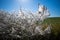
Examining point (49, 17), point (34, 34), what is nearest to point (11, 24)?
point (34, 34)

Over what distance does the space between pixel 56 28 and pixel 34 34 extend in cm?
26

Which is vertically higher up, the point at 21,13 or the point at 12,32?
the point at 21,13

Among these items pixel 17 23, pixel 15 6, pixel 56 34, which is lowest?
pixel 56 34

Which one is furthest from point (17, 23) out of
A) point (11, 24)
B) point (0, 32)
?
point (0, 32)

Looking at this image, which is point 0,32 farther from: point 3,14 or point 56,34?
point 56,34

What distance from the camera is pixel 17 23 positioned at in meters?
2.29

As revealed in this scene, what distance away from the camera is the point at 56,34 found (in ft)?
7.56

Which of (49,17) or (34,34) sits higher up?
(49,17)

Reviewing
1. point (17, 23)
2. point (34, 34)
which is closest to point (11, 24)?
point (17, 23)

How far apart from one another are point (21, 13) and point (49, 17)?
32 centimetres

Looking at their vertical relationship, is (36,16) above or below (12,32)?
above

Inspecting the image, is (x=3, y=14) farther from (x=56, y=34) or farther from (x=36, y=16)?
(x=56, y=34)

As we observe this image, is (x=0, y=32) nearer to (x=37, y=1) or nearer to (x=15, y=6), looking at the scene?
(x=15, y=6)

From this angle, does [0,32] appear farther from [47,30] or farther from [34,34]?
[47,30]
